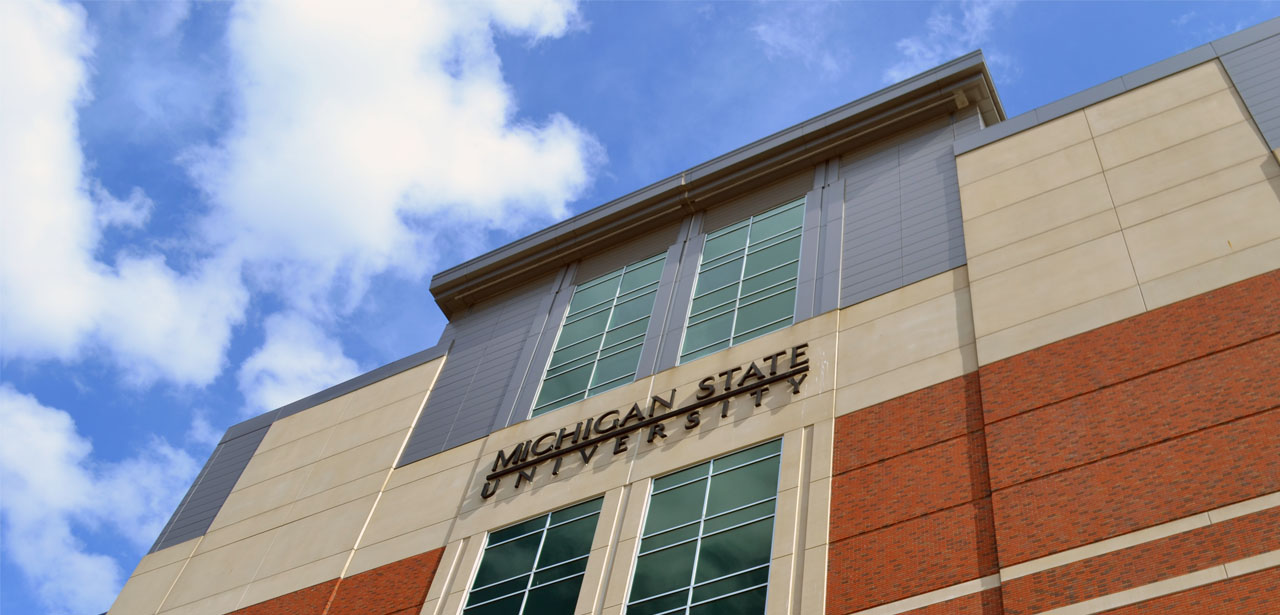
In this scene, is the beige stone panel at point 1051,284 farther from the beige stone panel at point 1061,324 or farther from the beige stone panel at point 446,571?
the beige stone panel at point 446,571

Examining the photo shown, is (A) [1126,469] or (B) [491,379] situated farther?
(B) [491,379]

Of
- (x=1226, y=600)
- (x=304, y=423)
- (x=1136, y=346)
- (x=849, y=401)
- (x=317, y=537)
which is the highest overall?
(x=304, y=423)

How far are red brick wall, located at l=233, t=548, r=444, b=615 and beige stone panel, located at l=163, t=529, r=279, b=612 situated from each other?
1666 millimetres

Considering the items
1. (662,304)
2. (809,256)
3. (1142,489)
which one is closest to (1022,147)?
(809,256)

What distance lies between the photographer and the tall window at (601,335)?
88.7 ft

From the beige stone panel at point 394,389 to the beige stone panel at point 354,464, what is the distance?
5.39 feet

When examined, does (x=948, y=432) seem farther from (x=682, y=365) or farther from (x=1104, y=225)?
(x=682, y=365)

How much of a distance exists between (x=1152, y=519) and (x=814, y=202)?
45.1 ft

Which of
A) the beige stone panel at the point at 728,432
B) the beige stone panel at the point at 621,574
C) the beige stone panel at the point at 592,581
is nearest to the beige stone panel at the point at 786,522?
the beige stone panel at the point at 728,432

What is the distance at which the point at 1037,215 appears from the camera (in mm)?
23094

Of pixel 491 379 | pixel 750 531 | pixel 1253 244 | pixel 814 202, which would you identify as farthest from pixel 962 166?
pixel 491 379

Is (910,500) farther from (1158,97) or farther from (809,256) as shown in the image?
(1158,97)

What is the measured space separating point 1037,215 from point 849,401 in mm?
5223

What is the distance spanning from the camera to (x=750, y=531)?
66.2ft
